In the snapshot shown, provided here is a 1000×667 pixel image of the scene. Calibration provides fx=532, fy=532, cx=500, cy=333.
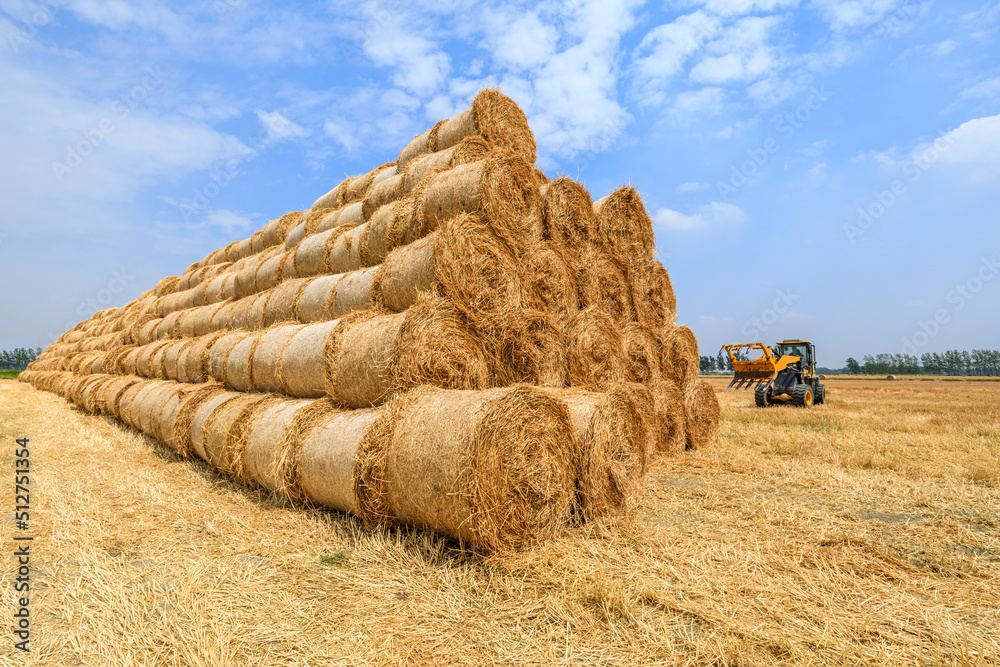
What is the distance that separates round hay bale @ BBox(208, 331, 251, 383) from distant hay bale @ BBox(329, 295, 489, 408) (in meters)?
3.12

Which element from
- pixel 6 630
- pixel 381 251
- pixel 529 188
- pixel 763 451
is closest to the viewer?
pixel 6 630

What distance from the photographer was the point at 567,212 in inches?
252

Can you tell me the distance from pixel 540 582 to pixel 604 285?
14.4ft

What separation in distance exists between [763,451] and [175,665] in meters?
7.72

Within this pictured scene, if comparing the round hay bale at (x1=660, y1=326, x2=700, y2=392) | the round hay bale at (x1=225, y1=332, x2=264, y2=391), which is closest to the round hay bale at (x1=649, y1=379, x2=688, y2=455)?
the round hay bale at (x1=660, y1=326, x2=700, y2=392)

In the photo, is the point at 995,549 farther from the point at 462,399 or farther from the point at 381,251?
the point at 381,251

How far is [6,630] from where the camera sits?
2.73 meters

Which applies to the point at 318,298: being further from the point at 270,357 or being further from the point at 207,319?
the point at 207,319

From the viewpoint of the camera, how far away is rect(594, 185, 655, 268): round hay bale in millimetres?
7148

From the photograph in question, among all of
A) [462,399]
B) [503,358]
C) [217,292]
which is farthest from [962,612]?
[217,292]

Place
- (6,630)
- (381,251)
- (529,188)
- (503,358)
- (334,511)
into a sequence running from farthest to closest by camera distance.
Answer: (381,251) → (529,188) → (503,358) → (334,511) → (6,630)

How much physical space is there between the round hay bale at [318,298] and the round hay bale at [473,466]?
262 centimetres

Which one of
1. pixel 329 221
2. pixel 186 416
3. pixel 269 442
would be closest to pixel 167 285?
pixel 329 221

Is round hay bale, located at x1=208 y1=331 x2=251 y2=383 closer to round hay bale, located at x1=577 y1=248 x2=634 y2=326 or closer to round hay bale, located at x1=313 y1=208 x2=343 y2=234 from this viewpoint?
round hay bale, located at x1=313 y1=208 x2=343 y2=234
